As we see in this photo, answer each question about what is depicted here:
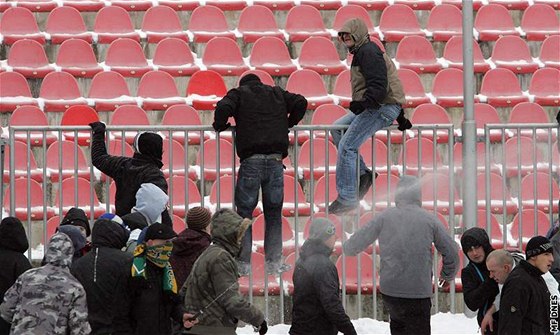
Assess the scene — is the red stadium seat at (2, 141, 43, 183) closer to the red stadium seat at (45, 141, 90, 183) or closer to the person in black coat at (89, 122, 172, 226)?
the red stadium seat at (45, 141, 90, 183)

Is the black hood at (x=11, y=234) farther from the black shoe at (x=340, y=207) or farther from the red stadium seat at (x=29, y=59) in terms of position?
the red stadium seat at (x=29, y=59)

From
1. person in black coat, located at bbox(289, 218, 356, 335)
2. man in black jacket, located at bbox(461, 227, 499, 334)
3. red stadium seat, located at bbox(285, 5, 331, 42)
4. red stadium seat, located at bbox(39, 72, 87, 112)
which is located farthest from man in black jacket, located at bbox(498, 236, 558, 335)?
red stadium seat, located at bbox(285, 5, 331, 42)

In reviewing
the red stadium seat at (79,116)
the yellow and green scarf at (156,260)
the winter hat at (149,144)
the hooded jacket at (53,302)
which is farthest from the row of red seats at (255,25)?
the hooded jacket at (53,302)

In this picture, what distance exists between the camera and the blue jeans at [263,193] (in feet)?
35.4

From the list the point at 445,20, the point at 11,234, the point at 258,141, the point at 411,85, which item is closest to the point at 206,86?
the point at 411,85

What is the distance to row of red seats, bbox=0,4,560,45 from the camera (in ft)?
49.7

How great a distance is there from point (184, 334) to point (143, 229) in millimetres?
811

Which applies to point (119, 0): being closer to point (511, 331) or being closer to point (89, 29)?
point (89, 29)

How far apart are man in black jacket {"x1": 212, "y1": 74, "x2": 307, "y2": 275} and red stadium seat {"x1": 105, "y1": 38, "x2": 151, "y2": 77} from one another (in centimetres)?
393

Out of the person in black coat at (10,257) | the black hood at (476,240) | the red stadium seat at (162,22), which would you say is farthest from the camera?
the red stadium seat at (162,22)

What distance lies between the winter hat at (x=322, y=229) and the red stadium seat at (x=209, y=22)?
19.7 ft

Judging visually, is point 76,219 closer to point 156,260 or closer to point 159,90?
point 156,260

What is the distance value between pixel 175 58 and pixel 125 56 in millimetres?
509

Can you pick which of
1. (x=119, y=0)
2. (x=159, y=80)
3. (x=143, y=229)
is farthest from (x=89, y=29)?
(x=143, y=229)
